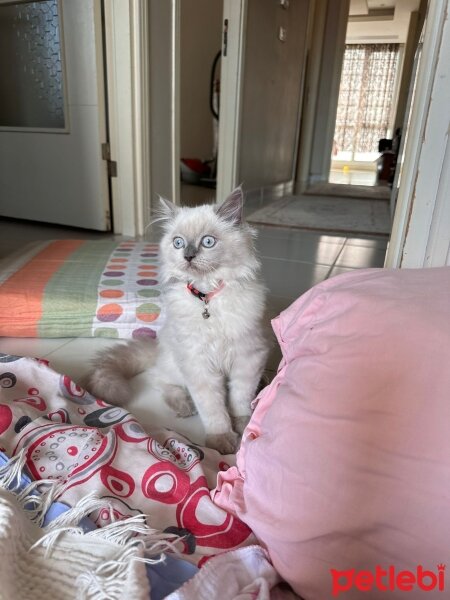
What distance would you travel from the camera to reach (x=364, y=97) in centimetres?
979

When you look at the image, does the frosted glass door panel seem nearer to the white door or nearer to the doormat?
the white door

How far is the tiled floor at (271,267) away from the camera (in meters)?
1.18

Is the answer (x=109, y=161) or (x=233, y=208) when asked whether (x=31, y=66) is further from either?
(x=233, y=208)

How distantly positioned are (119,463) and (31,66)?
2.84 meters

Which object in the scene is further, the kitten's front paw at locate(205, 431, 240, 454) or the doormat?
the doormat

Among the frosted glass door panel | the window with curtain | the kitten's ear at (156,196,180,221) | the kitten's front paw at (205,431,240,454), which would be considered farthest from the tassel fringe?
the window with curtain

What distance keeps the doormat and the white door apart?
4.32ft

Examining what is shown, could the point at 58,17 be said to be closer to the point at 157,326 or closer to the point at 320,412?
the point at 157,326

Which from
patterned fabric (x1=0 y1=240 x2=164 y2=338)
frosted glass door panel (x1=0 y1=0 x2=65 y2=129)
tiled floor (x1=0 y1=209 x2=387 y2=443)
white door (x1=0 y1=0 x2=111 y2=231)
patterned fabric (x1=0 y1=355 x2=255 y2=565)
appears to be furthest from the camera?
frosted glass door panel (x1=0 y1=0 x2=65 y2=129)

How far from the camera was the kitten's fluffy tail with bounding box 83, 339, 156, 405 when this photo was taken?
1.04 m

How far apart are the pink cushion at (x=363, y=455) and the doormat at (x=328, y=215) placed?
2602mm

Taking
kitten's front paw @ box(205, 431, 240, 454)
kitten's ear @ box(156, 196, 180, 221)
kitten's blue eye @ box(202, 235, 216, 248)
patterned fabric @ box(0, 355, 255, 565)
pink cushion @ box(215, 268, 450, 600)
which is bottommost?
kitten's front paw @ box(205, 431, 240, 454)

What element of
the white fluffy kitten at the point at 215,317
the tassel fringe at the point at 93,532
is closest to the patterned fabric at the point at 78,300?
the white fluffy kitten at the point at 215,317

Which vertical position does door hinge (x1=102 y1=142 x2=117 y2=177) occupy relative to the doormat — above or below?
above
